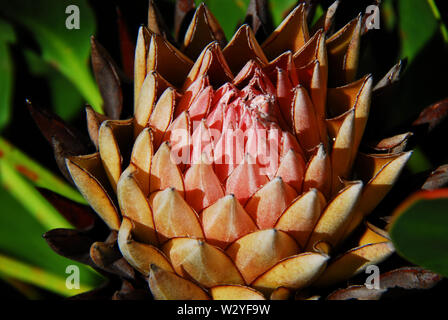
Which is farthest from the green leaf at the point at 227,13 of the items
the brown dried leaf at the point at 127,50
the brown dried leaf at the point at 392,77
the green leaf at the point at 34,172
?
the green leaf at the point at 34,172

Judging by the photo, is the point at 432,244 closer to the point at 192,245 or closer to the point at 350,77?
the point at 192,245

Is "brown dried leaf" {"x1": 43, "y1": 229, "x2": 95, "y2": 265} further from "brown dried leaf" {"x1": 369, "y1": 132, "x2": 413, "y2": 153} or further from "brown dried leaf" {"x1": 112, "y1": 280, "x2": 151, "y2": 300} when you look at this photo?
"brown dried leaf" {"x1": 369, "y1": 132, "x2": 413, "y2": 153}

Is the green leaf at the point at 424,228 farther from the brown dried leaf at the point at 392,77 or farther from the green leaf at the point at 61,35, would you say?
the green leaf at the point at 61,35

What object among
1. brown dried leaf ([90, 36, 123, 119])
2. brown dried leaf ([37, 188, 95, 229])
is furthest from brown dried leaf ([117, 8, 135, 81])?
brown dried leaf ([37, 188, 95, 229])

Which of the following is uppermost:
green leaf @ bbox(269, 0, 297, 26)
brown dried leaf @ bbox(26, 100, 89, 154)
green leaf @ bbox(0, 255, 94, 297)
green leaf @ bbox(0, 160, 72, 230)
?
green leaf @ bbox(269, 0, 297, 26)
